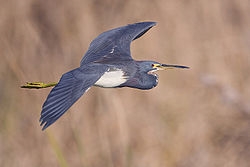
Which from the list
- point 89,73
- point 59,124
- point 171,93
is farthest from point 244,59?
point 89,73

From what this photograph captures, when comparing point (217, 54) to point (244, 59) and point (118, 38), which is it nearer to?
point (244, 59)

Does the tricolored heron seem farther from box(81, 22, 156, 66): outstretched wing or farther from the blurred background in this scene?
the blurred background

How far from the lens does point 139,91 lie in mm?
5695

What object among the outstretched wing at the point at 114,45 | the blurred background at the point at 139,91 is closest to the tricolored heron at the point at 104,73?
the outstretched wing at the point at 114,45

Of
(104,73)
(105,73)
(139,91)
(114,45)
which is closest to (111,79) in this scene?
(105,73)

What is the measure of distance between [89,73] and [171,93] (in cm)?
199

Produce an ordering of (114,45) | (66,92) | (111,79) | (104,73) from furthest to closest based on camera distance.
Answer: (114,45) < (111,79) < (104,73) < (66,92)

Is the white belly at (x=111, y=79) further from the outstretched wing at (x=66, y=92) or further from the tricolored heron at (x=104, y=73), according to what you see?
the outstretched wing at (x=66, y=92)

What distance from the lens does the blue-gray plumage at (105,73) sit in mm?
3426

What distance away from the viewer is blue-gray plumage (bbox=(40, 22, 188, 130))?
3426 millimetres

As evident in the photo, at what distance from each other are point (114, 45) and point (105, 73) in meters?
0.38

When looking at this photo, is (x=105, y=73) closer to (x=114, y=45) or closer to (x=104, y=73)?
(x=104, y=73)

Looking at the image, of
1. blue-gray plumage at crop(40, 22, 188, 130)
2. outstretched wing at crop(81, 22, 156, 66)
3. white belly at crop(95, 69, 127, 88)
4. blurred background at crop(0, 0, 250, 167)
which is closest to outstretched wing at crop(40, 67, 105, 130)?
blue-gray plumage at crop(40, 22, 188, 130)

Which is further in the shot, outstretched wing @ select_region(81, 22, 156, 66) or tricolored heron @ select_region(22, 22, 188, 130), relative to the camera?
outstretched wing @ select_region(81, 22, 156, 66)
